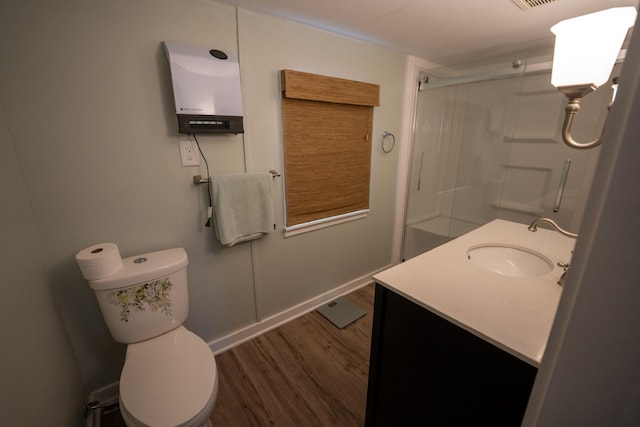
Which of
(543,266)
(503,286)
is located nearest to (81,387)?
(503,286)

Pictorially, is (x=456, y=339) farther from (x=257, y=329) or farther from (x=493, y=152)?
(x=493, y=152)

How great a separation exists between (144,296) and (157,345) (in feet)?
0.82

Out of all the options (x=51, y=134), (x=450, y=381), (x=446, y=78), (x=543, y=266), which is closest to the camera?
(x=450, y=381)

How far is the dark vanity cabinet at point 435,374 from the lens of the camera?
2.51 feet

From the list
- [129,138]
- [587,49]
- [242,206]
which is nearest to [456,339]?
[587,49]

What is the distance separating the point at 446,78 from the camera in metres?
2.48

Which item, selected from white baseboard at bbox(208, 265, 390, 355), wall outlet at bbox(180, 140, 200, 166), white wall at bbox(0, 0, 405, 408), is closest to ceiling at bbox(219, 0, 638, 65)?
white wall at bbox(0, 0, 405, 408)

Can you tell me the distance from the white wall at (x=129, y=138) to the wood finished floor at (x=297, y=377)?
0.79 ft

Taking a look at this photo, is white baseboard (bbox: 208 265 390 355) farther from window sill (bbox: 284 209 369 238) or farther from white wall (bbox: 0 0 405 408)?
window sill (bbox: 284 209 369 238)

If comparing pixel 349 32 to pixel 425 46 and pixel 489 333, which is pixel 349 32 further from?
pixel 489 333

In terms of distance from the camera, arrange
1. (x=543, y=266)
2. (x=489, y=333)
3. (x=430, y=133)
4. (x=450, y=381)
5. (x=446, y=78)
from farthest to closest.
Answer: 1. (x=430, y=133)
2. (x=446, y=78)
3. (x=543, y=266)
4. (x=450, y=381)
5. (x=489, y=333)

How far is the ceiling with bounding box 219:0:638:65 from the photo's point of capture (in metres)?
1.47

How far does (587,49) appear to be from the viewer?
76 cm

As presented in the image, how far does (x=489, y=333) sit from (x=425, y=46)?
7.30 feet
